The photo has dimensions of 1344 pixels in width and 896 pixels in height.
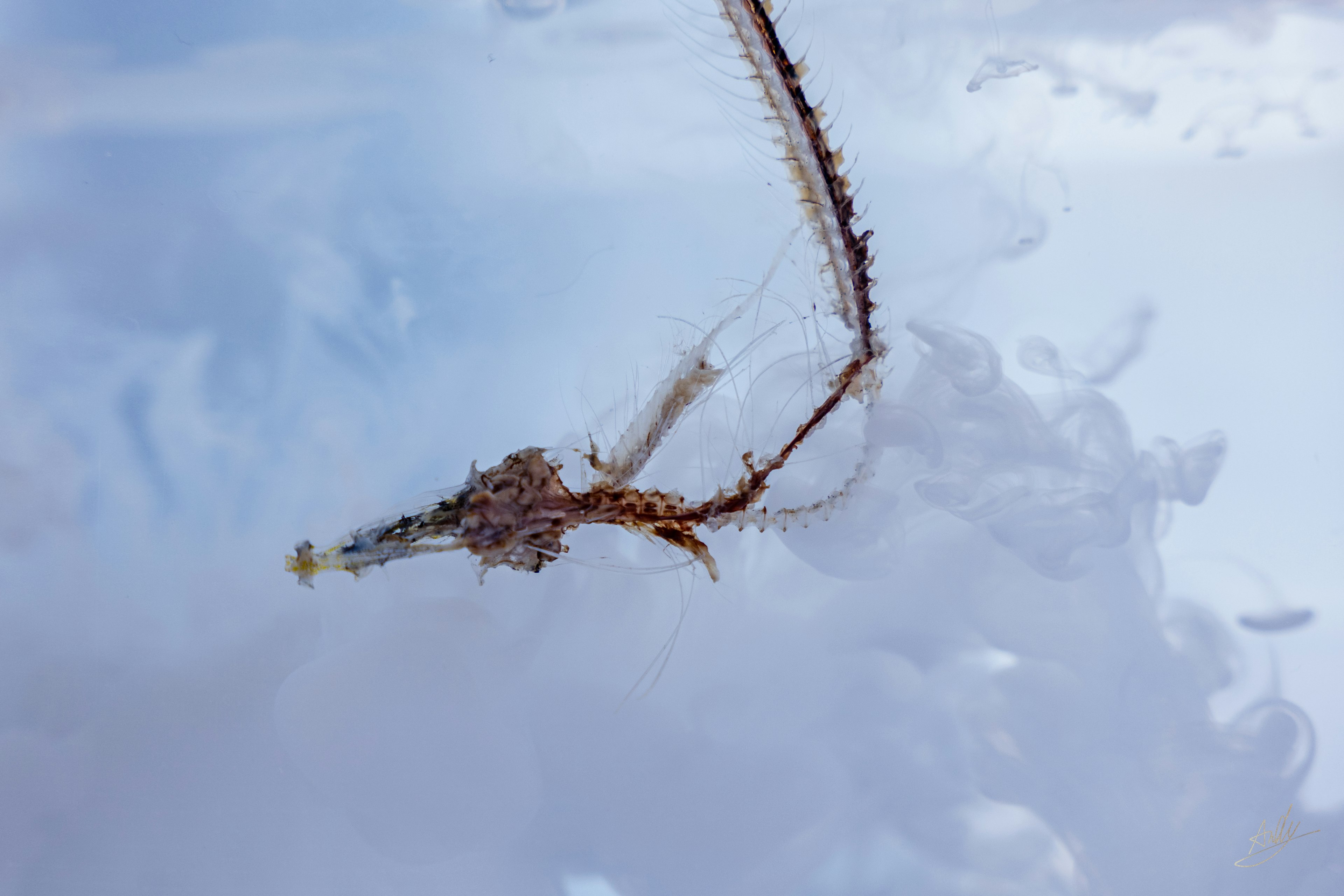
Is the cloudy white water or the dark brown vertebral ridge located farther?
the cloudy white water

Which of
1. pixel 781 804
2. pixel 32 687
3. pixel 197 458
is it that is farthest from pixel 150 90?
pixel 781 804

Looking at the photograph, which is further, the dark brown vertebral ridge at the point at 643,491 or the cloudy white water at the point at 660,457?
the cloudy white water at the point at 660,457

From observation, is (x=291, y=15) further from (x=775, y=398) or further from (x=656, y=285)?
(x=775, y=398)
